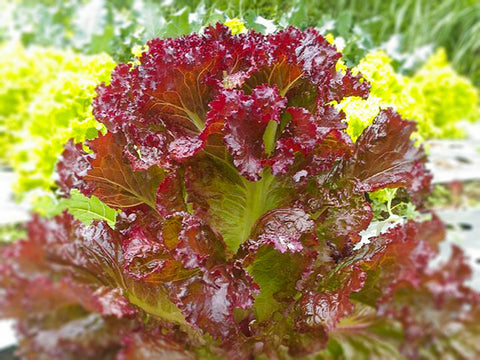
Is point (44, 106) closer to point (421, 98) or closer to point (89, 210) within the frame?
point (89, 210)

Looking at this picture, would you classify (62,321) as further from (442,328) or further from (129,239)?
(442,328)

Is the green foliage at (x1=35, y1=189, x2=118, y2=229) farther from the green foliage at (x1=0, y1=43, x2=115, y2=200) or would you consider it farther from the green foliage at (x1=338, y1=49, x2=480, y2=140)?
the green foliage at (x1=338, y1=49, x2=480, y2=140)

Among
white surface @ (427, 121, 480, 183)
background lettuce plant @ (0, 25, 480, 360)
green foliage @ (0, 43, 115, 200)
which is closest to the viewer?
background lettuce plant @ (0, 25, 480, 360)

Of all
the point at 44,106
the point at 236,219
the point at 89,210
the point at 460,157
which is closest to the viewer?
the point at 236,219

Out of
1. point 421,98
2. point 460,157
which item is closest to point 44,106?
point 421,98

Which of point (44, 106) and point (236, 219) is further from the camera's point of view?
point (44, 106)

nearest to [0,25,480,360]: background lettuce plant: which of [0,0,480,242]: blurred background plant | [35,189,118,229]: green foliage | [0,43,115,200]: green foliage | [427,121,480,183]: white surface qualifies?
[35,189,118,229]: green foliage

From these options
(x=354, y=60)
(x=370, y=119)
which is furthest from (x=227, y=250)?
(x=354, y=60)

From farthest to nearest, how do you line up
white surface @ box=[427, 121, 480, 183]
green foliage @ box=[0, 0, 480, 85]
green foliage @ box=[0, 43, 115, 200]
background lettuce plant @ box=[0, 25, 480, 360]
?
white surface @ box=[427, 121, 480, 183] < green foliage @ box=[0, 43, 115, 200] < green foliage @ box=[0, 0, 480, 85] < background lettuce plant @ box=[0, 25, 480, 360]

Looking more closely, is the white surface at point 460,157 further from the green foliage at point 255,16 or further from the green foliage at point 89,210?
the green foliage at point 89,210
